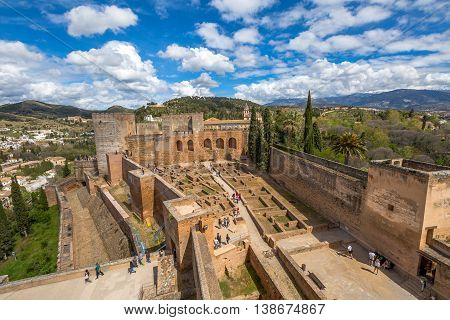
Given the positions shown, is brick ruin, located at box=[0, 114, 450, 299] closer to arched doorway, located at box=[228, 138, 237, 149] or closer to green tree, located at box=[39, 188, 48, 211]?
arched doorway, located at box=[228, 138, 237, 149]

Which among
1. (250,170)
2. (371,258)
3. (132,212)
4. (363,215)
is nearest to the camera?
(371,258)

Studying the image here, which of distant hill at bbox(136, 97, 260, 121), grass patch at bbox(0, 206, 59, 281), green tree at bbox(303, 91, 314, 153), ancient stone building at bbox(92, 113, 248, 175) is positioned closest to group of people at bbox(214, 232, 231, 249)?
grass patch at bbox(0, 206, 59, 281)

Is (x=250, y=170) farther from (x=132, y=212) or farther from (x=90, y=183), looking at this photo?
(x=90, y=183)

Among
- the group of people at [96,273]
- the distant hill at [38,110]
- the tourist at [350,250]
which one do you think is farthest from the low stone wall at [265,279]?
the distant hill at [38,110]

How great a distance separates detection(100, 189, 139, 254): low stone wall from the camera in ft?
43.1

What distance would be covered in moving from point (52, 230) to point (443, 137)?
4083cm

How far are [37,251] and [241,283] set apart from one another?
1846 cm

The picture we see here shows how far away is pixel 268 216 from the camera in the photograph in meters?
15.8

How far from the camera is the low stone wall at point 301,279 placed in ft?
28.3

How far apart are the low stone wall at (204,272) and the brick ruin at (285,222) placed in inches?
1.4

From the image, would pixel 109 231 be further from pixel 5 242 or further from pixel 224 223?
pixel 5 242

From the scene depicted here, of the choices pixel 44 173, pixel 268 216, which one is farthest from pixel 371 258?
pixel 44 173

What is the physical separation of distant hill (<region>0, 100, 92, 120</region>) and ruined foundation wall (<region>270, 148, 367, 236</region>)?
7047 inches

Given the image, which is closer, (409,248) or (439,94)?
(409,248)
